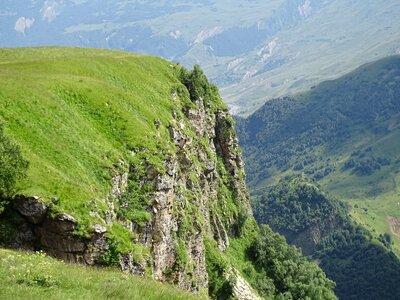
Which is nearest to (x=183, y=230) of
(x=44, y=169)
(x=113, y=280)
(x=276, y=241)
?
(x=44, y=169)

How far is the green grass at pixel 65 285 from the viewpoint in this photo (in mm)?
23969

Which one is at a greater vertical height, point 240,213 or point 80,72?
point 80,72

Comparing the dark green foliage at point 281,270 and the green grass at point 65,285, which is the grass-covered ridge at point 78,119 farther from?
the dark green foliage at point 281,270

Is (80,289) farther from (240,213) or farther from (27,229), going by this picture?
(240,213)

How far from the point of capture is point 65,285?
84.3ft

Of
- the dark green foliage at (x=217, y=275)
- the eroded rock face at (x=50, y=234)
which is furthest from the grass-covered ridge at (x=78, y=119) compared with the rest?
the dark green foliage at (x=217, y=275)

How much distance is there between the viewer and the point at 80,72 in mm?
79625

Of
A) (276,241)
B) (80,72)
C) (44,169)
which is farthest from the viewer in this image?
(276,241)

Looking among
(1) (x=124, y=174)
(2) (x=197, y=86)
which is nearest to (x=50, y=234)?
(1) (x=124, y=174)

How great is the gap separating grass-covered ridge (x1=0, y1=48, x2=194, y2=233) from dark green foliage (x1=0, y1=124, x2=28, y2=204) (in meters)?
1.36

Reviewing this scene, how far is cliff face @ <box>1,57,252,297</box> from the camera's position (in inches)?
1642

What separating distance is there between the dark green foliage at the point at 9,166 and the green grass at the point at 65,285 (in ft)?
39.5

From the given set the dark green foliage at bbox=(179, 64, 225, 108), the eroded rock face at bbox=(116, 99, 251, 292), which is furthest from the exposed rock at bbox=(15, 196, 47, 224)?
the dark green foliage at bbox=(179, 64, 225, 108)

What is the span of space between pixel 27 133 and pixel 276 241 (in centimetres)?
7454
